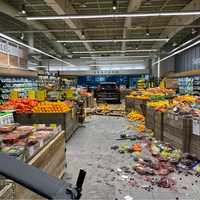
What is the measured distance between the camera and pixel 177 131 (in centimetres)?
585

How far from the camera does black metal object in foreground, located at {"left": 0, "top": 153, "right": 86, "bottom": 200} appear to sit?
0.99 metres

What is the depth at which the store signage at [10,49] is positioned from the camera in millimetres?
13908

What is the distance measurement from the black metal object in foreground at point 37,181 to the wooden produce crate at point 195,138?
446cm

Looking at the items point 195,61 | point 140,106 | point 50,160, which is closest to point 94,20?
point 140,106

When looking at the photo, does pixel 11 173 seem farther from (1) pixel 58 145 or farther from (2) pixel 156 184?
(2) pixel 156 184

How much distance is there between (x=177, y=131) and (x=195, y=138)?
2.19 feet

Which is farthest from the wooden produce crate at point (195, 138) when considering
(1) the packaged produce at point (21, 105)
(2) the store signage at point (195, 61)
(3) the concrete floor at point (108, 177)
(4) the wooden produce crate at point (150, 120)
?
(2) the store signage at point (195, 61)

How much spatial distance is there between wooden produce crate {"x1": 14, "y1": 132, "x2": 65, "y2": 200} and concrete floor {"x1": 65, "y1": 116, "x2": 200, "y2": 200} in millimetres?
476

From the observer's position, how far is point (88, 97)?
54.0ft

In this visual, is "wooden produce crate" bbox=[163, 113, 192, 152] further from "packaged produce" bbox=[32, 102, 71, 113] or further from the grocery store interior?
"packaged produce" bbox=[32, 102, 71, 113]

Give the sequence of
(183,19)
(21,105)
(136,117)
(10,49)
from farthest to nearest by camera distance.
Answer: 1. (10,49)
2. (183,19)
3. (136,117)
4. (21,105)

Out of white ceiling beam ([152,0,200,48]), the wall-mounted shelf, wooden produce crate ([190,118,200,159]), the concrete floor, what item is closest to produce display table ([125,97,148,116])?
white ceiling beam ([152,0,200,48])

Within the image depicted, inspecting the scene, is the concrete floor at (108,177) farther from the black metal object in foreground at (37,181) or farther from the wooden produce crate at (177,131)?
the black metal object in foreground at (37,181)

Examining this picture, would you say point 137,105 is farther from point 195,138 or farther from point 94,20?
point 195,138
